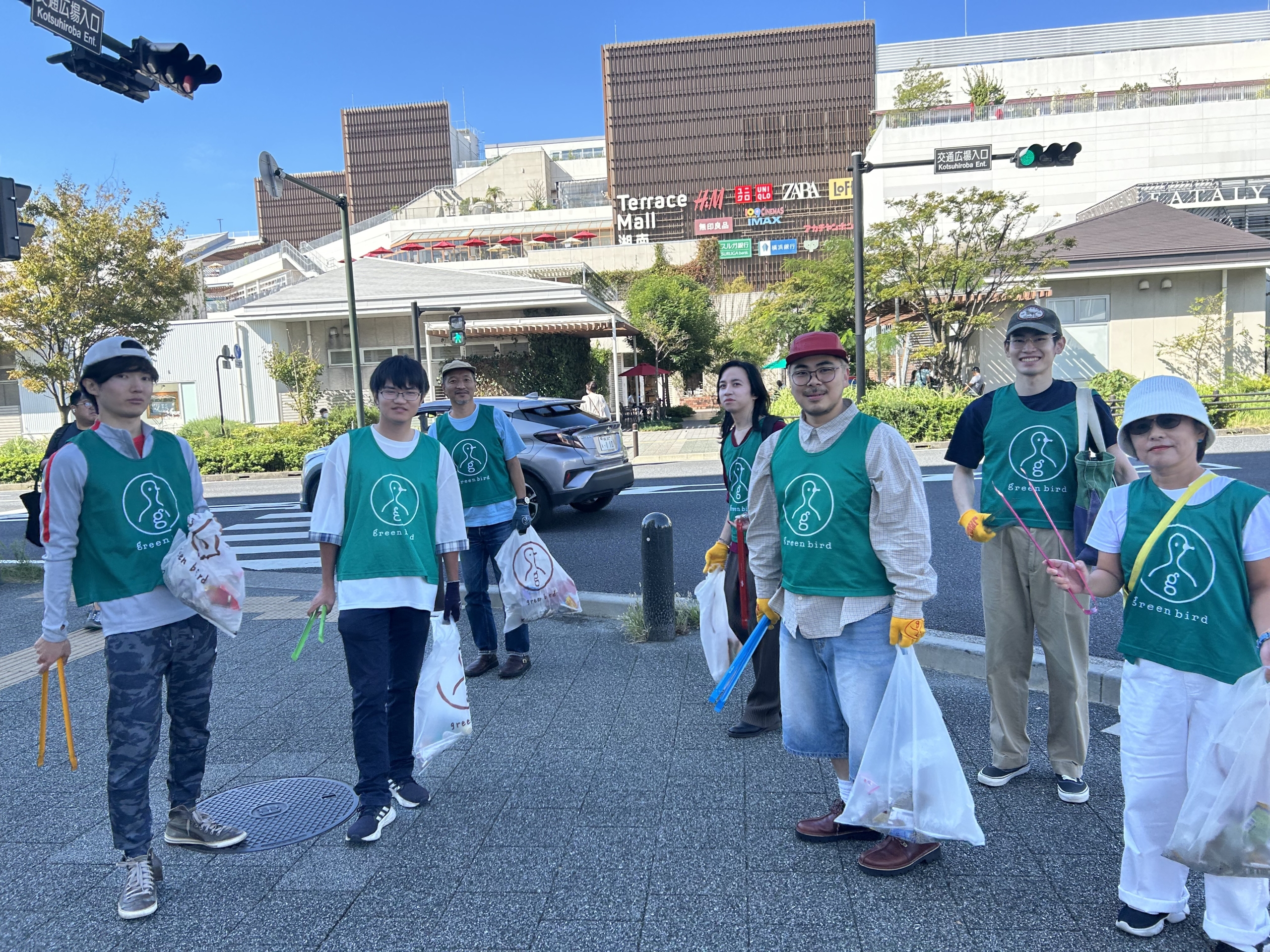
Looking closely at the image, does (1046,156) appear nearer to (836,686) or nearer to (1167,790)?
(836,686)

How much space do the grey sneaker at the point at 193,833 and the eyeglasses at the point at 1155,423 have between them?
Answer: 357cm

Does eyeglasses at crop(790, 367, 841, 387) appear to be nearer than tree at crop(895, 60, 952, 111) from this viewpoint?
Yes

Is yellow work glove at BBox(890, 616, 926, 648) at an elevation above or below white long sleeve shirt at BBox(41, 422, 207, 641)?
below

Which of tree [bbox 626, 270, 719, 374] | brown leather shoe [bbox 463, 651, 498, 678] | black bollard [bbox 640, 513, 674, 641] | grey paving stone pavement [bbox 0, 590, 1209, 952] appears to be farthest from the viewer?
tree [bbox 626, 270, 719, 374]

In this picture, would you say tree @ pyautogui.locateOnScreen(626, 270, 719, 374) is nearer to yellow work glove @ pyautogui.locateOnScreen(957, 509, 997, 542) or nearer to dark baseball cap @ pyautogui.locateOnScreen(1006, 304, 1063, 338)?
dark baseball cap @ pyautogui.locateOnScreen(1006, 304, 1063, 338)

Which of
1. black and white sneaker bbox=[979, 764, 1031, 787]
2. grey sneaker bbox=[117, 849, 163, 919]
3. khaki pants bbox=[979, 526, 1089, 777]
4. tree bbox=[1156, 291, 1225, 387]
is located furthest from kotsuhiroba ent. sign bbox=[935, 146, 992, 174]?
tree bbox=[1156, 291, 1225, 387]

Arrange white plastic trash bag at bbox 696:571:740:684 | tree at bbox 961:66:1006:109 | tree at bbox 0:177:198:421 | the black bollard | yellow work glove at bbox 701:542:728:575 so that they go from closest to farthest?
yellow work glove at bbox 701:542:728:575 → white plastic trash bag at bbox 696:571:740:684 → the black bollard → tree at bbox 0:177:198:421 → tree at bbox 961:66:1006:109

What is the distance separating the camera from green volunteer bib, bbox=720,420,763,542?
450 cm

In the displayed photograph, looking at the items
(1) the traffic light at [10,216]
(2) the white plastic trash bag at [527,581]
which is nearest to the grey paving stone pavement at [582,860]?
(2) the white plastic trash bag at [527,581]

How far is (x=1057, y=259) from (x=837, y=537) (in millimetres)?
22534

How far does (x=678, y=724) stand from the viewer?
4660 mm

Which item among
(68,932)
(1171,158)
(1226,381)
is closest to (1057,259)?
(1226,381)

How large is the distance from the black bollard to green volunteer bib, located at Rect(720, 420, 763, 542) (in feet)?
4.85

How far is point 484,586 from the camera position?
5.60 meters
